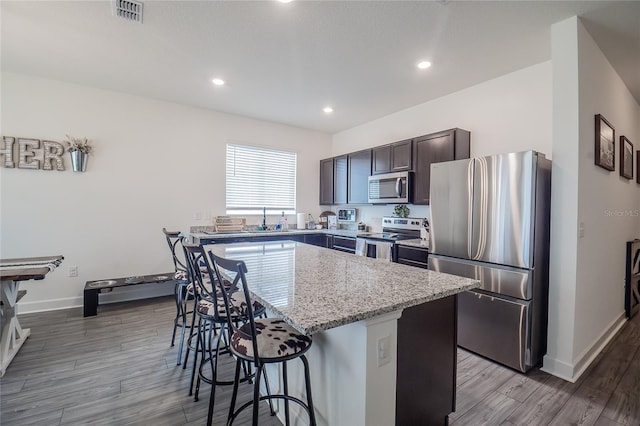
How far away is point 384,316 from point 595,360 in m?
2.67

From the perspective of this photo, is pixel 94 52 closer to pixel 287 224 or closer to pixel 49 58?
pixel 49 58

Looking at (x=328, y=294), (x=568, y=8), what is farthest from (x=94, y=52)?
(x=568, y=8)

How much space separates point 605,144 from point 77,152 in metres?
5.77

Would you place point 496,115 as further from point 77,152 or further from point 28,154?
point 28,154

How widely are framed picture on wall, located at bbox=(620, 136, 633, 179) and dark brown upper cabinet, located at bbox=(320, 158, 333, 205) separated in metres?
3.81

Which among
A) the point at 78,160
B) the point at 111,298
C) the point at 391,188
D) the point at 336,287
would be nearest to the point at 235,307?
the point at 336,287

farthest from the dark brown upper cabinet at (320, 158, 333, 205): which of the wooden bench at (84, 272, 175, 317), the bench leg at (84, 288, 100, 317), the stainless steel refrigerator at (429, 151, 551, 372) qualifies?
the bench leg at (84, 288, 100, 317)

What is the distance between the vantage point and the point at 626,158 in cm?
324

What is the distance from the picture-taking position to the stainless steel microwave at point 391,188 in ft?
12.6

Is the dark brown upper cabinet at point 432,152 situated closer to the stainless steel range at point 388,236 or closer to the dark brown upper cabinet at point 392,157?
the dark brown upper cabinet at point 392,157

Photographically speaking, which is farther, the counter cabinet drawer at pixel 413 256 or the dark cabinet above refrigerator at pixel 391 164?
the dark cabinet above refrigerator at pixel 391 164

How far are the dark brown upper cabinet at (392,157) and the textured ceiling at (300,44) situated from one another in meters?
0.67

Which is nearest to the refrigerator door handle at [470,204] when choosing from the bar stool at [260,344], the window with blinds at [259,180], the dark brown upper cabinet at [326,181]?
the bar stool at [260,344]

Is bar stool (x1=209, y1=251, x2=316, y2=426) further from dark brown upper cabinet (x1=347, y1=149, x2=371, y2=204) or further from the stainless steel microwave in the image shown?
dark brown upper cabinet (x1=347, y1=149, x2=371, y2=204)
